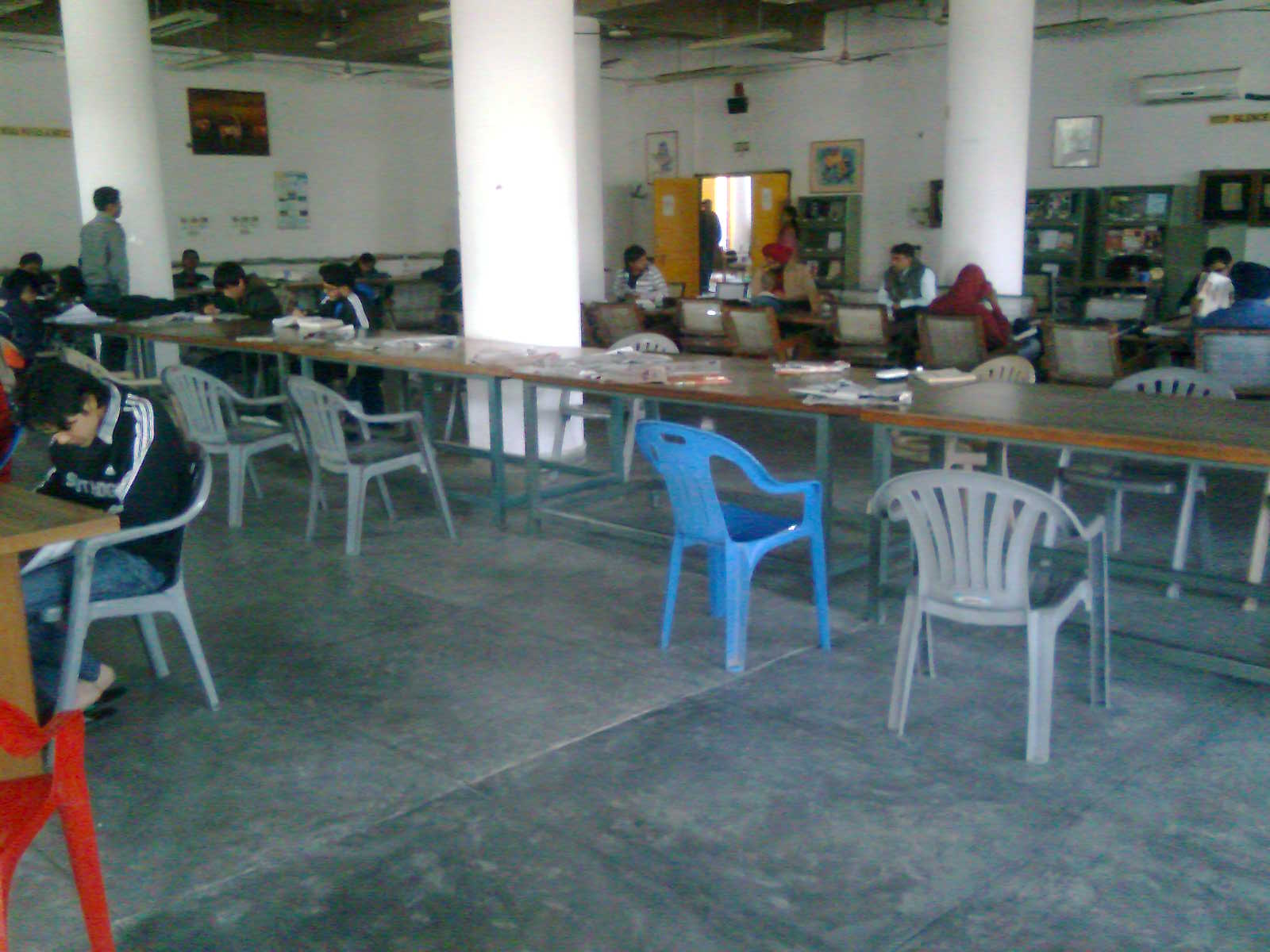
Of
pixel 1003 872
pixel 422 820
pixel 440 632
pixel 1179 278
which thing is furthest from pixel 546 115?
pixel 1179 278

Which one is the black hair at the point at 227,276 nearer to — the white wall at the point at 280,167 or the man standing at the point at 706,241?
the white wall at the point at 280,167

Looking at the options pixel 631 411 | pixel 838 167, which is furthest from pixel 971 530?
pixel 838 167

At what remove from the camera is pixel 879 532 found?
12.6 ft

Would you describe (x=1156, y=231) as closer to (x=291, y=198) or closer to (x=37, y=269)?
(x=291, y=198)

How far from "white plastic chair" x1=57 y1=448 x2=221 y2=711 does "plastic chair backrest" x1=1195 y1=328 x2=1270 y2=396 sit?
4.78 m

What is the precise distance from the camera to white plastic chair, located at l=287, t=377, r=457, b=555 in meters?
4.89

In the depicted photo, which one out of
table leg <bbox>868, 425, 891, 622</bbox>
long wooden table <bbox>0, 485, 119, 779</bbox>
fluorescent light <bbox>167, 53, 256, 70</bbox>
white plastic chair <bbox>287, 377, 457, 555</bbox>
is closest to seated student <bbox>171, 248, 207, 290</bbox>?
fluorescent light <bbox>167, 53, 256, 70</bbox>

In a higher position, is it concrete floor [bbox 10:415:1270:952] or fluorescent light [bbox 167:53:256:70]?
fluorescent light [bbox 167:53:256:70]

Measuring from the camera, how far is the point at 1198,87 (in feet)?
33.8

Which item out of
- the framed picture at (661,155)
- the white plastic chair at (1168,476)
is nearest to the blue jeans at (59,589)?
the white plastic chair at (1168,476)

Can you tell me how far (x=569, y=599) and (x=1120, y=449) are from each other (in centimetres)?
202

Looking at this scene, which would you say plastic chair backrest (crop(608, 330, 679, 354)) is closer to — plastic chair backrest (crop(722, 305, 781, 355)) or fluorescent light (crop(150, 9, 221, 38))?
plastic chair backrest (crop(722, 305, 781, 355))

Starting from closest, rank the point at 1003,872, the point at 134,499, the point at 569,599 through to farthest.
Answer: the point at 1003,872
the point at 134,499
the point at 569,599

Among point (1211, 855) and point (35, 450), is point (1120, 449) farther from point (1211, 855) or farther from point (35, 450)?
point (35, 450)
